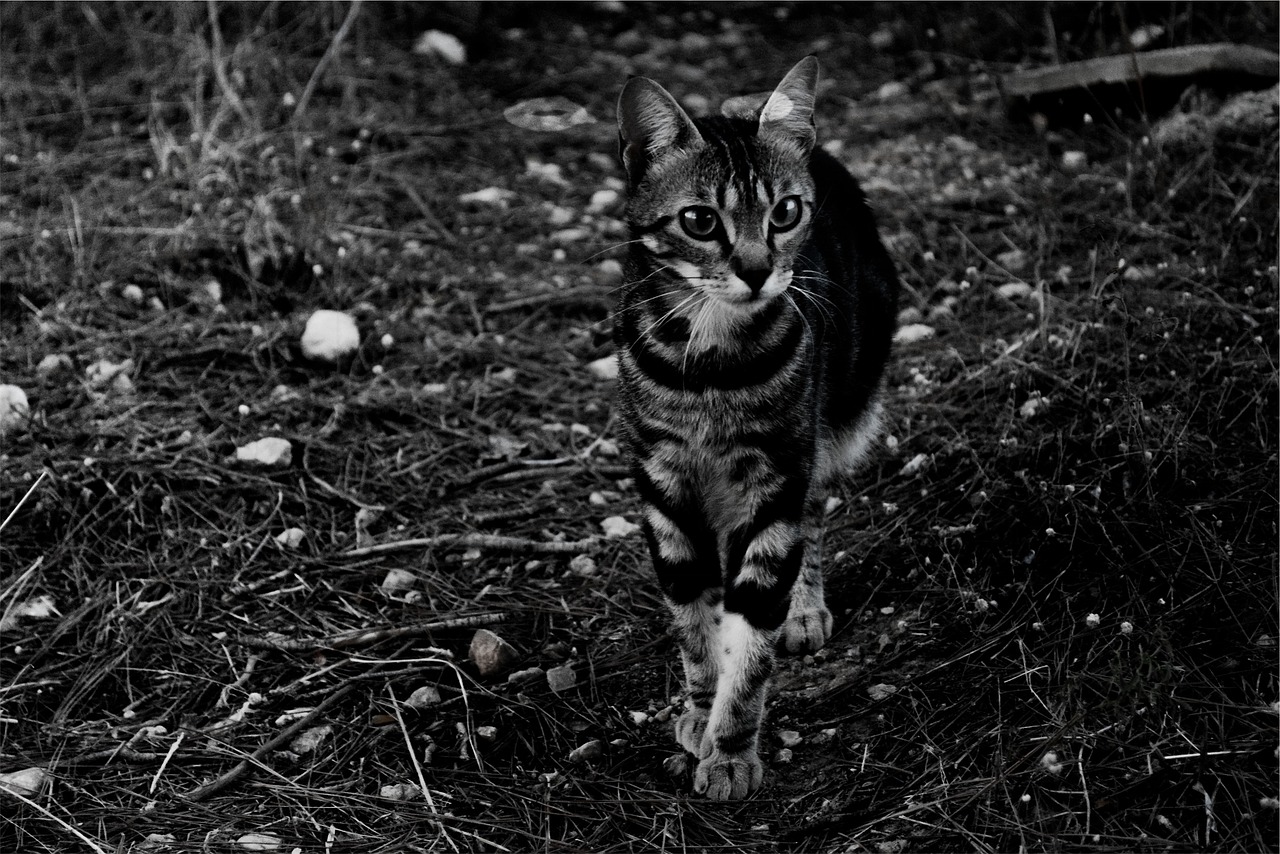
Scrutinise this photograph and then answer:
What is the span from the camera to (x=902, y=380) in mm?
3904

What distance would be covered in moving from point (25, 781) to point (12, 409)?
140cm

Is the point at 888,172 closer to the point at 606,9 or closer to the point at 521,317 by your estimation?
the point at 521,317

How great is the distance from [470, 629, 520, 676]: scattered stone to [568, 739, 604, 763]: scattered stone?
1.03 feet

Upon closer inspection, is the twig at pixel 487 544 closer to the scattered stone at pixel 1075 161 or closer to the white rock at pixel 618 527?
the white rock at pixel 618 527

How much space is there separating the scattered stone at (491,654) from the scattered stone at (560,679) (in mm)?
108

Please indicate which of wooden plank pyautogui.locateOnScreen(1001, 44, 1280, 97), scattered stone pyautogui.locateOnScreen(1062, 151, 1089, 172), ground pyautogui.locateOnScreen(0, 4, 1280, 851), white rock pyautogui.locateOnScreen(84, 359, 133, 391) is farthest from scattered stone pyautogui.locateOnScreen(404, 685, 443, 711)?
scattered stone pyautogui.locateOnScreen(1062, 151, 1089, 172)

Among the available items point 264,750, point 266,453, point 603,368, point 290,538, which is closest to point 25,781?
point 264,750

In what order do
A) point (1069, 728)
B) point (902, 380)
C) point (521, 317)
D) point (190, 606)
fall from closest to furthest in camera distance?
point (1069, 728)
point (190, 606)
point (902, 380)
point (521, 317)

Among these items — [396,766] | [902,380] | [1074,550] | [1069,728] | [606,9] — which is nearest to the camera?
[1069,728]

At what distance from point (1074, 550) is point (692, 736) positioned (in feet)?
3.20

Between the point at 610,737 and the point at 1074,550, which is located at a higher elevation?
the point at 1074,550

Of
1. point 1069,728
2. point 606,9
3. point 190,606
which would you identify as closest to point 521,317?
point 190,606

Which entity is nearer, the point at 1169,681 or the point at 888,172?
the point at 1169,681

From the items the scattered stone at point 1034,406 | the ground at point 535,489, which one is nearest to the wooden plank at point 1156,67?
the ground at point 535,489
